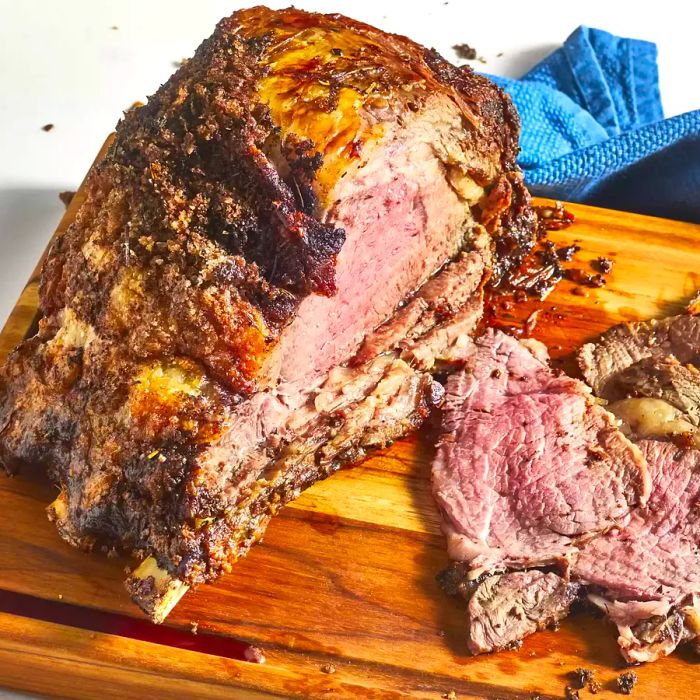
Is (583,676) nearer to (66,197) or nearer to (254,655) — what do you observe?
(254,655)

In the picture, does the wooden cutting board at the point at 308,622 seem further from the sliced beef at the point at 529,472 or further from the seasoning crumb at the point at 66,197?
the seasoning crumb at the point at 66,197

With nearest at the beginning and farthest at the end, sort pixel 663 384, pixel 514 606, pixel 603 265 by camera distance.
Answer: pixel 514 606 < pixel 663 384 < pixel 603 265

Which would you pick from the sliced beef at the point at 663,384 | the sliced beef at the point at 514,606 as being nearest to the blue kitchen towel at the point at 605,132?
the sliced beef at the point at 663,384

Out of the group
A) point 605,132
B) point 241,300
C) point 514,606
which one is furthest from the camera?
point 605,132

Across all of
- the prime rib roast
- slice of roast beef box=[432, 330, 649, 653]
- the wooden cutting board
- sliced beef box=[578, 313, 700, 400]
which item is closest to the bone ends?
the prime rib roast

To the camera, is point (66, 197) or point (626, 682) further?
point (66, 197)

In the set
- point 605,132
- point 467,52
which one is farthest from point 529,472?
point 467,52

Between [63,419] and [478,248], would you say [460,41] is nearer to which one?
[478,248]
